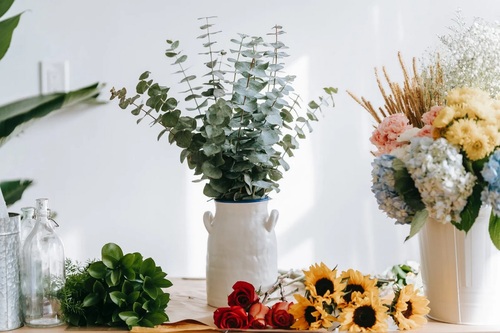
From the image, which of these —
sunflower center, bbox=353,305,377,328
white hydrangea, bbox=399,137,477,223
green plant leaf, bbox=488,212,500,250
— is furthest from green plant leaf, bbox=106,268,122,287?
green plant leaf, bbox=488,212,500,250

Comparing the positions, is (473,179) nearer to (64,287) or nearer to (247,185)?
(247,185)

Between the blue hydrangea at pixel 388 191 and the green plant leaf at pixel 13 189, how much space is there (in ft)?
4.50

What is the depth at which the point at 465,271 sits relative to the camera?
1108 millimetres

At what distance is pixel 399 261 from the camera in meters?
2.20

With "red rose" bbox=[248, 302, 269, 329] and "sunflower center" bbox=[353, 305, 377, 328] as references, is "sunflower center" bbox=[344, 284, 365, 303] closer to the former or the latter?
"sunflower center" bbox=[353, 305, 377, 328]

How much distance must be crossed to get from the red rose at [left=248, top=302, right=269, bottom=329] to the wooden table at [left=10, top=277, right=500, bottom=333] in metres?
0.02

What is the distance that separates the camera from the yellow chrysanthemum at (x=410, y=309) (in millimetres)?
1089

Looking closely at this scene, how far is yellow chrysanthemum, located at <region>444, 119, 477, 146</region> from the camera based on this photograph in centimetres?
103

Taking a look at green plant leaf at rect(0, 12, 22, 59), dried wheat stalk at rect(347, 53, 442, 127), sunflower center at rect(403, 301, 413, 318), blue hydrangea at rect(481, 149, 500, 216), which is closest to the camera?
blue hydrangea at rect(481, 149, 500, 216)

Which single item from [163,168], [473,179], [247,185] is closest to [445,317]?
[473,179]

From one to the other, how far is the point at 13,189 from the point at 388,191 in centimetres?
141

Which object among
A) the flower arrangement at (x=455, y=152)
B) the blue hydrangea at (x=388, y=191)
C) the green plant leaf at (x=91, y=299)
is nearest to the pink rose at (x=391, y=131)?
the flower arrangement at (x=455, y=152)

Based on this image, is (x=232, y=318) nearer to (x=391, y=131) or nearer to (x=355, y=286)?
(x=355, y=286)

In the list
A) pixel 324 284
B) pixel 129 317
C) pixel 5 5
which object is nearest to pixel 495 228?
pixel 324 284
